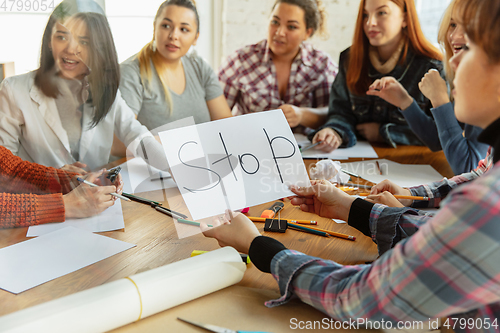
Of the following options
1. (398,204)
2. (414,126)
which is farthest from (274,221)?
(414,126)

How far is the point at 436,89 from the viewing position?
1064mm

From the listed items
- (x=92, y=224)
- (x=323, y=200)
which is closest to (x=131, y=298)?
(x=92, y=224)

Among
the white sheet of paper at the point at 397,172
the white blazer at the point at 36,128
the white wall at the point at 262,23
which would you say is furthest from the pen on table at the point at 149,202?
the white wall at the point at 262,23

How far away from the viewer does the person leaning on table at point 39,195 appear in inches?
23.8

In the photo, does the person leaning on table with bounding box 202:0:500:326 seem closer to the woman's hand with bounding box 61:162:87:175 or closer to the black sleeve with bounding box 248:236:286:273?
the black sleeve with bounding box 248:236:286:273

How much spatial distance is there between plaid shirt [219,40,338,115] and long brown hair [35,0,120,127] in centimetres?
109

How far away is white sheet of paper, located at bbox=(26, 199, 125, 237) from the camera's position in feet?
2.08

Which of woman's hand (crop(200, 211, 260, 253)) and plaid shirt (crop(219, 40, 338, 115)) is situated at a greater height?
plaid shirt (crop(219, 40, 338, 115))

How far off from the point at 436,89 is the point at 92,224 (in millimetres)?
926

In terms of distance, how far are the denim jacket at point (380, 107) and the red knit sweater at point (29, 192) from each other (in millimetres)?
850

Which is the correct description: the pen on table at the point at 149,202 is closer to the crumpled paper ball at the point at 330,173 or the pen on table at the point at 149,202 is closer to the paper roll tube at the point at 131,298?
the paper roll tube at the point at 131,298

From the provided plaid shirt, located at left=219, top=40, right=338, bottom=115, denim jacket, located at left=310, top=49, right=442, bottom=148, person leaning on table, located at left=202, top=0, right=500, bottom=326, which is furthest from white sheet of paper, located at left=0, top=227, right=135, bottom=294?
plaid shirt, located at left=219, top=40, right=338, bottom=115

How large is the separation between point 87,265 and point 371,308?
0.38 meters

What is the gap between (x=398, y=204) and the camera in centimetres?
73
